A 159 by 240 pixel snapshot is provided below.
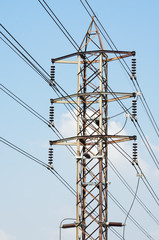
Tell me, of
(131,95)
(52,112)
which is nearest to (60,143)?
(52,112)

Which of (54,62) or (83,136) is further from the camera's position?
(54,62)

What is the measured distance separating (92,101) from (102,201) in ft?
15.9

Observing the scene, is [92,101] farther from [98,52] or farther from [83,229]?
[83,229]

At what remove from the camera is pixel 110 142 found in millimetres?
38812

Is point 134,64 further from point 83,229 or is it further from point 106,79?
point 83,229

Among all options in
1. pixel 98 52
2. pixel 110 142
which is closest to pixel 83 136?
pixel 110 142

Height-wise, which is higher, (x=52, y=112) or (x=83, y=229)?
(x=52, y=112)

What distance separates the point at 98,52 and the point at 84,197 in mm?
6965

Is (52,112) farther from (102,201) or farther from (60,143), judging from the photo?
(102,201)

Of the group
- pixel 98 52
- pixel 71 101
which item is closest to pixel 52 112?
pixel 71 101

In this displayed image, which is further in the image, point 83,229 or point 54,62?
point 54,62

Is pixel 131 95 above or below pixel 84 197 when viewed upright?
above

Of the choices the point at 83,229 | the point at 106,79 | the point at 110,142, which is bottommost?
the point at 83,229

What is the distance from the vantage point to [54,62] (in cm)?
4066
